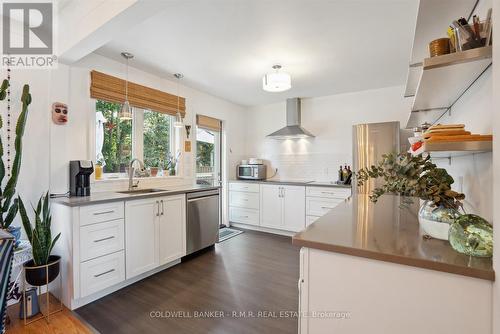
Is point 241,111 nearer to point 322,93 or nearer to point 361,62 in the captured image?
point 322,93

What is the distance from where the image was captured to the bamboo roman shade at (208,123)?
398 centimetres

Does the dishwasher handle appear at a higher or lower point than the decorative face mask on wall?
lower

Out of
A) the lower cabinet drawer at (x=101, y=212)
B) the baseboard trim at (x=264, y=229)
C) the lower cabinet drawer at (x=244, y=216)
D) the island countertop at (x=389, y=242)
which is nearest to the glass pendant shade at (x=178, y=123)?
the lower cabinet drawer at (x=101, y=212)

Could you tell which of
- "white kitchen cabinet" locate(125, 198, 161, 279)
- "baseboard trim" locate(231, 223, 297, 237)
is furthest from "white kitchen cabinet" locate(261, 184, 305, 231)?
"white kitchen cabinet" locate(125, 198, 161, 279)

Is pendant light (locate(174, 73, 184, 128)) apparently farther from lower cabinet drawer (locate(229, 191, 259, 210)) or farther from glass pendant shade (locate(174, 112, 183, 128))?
lower cabinet drawer (locate(229, 191, 259, 210))

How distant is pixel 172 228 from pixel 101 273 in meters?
0.80

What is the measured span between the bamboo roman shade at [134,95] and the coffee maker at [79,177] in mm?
763

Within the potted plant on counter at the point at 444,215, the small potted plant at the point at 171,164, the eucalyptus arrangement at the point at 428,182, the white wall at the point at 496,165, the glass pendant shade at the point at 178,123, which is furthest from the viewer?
the small potted plant at the point at 171,164

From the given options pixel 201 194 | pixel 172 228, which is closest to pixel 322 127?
pixel 201 194

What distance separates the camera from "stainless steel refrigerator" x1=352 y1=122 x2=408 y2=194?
3354 mm

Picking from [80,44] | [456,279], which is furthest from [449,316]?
[80,44]

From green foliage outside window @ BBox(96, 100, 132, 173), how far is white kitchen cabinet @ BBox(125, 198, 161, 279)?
0.77 meters

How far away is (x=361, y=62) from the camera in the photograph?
281 centimetres

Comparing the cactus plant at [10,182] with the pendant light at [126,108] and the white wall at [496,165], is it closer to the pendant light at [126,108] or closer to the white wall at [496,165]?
the pendant light at [126,108]
